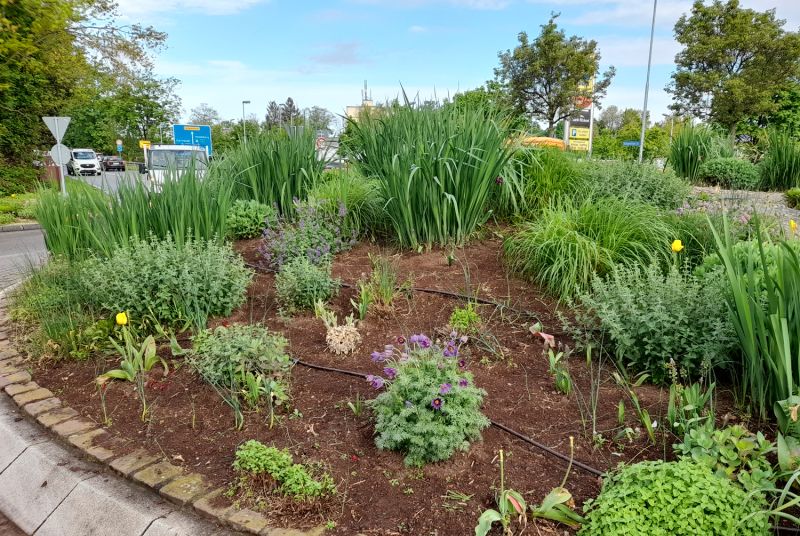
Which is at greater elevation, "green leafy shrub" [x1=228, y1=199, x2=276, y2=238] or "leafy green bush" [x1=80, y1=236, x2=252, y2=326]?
"green leafy shrub" [x1=228, y1=199, x2=276, y2=238]

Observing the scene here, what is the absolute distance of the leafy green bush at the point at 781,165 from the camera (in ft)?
29.8

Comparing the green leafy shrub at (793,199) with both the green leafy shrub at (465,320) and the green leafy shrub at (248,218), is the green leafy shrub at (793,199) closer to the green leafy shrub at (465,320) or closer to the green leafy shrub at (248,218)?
the green leafy shrub at (465,320)

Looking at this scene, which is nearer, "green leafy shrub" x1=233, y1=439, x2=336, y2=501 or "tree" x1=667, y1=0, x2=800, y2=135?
"green leafy shrub" x1=233, y1=439, x2=336, y2=501

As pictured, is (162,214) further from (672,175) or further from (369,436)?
(672,175)

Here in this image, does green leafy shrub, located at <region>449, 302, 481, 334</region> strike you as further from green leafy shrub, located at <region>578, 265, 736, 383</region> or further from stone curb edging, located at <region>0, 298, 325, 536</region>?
stone curb edging, located at <region>0, 298, 325, 536</region>

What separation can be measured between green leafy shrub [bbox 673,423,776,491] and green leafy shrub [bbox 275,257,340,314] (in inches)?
99.8

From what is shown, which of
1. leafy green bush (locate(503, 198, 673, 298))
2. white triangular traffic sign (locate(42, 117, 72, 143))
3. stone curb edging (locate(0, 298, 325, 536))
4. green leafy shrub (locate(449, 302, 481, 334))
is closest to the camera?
stone curb edging (locate(0, 298, 325, 536))

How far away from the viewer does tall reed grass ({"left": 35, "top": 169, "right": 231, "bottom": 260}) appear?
4434 mm

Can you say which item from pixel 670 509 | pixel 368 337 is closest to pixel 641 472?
pixel 670 509

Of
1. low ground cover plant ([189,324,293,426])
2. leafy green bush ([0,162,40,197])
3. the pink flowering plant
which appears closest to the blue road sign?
leafy green bush ([0,162,40,197])

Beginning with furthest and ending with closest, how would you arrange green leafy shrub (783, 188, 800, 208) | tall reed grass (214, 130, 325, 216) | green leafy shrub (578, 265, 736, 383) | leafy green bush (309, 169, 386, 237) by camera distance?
1. green leafy shrub (783, 188, 800, 208)
2. tall reed grass (214, 130, 325, 216)
3. leafy green bush (309, 169, 386, 237)
4. green leafy shrub (578, 265, 736, 383)

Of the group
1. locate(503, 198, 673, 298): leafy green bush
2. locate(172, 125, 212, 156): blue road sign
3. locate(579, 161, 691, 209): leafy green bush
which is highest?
locate(172, 125, 212, 156): blue road sign

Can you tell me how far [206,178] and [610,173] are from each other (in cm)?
410

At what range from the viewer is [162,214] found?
4508 millimetres
